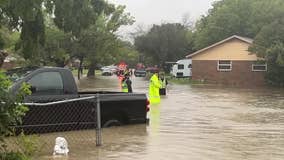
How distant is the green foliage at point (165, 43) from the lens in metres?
79.1

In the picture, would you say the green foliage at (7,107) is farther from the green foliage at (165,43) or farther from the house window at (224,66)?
the green foliage at (165,43)

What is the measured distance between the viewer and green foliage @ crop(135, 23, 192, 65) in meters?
79.1

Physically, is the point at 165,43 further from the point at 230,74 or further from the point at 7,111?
the point at 7,111

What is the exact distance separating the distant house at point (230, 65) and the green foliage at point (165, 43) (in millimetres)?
23282

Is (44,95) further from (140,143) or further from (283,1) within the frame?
(283,1)

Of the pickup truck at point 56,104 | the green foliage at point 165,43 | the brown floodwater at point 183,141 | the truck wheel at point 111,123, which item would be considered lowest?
the brown floodwater at point 183,141

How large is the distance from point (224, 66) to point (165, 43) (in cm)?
2589

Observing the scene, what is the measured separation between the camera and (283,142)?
1223 cm

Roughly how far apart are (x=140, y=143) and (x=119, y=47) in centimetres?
5682

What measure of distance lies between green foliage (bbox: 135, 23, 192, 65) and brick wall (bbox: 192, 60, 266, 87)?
23388 mm

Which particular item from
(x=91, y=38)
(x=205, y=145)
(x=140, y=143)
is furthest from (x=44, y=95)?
(x=91, y=38)

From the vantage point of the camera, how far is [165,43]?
7875cm

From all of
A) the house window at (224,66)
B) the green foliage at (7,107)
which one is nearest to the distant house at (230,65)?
the house window at (224,66)

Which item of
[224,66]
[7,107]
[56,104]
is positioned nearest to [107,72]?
[224,66]
